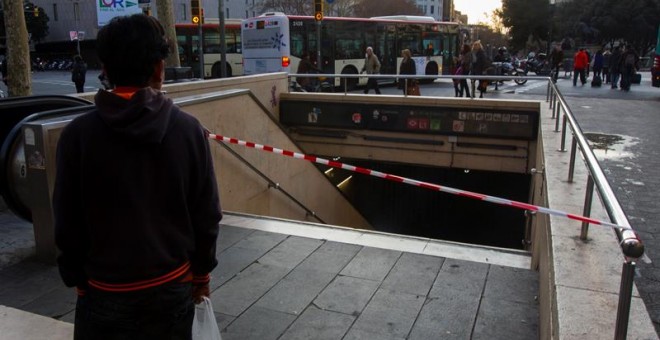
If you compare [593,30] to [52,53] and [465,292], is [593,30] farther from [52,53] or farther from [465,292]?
[52,53]

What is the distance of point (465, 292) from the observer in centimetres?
410

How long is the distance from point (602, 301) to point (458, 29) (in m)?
26.2

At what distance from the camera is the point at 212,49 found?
1029 inches

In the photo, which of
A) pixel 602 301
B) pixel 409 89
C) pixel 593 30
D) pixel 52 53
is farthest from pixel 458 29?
pixel 52 53

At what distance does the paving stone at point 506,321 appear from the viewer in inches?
138

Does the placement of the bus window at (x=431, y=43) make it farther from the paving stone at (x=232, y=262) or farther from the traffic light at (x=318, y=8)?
the paving stone at (x=232, y=262)

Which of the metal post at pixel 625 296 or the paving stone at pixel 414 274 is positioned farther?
the paving stone at pixel 414 274

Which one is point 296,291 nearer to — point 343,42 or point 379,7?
point 343,42

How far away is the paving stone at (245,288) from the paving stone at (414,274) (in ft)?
2.91

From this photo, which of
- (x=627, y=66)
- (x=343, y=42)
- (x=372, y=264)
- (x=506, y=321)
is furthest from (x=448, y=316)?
(x=343, y=42)

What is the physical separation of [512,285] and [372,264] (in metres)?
1.12

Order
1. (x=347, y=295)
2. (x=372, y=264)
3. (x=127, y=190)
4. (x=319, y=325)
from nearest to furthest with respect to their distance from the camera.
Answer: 1. (x=127, y=190)
2. (x=319, y=325)
3. (x=347, y=295)
4. (x=372, y=264)

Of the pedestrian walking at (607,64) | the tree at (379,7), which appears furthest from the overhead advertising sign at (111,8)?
the tree at (379,7)

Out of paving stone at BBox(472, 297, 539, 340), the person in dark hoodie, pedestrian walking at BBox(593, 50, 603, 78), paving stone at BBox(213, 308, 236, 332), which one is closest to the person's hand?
the person in dark hoodie
